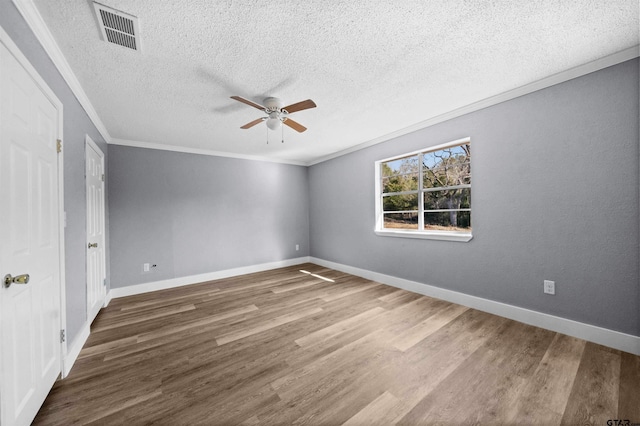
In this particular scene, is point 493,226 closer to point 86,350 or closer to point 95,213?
point 86,350

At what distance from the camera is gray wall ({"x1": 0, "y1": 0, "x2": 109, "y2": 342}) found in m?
1.66

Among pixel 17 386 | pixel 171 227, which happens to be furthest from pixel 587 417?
pixel 171 227

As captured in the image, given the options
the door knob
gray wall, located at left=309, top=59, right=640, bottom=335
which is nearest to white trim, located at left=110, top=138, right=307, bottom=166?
gray wall, located at left=309, top=59, right=640, bottom=335

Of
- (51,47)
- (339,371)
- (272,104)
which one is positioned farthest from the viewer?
(272,104)

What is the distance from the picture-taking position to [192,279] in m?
4.30

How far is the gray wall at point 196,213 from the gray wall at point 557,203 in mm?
3060

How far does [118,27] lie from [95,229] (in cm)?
243

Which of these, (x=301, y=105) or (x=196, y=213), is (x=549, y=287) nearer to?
(x=301, y=105)

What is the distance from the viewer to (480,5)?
1.50 meters

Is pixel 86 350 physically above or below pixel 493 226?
below

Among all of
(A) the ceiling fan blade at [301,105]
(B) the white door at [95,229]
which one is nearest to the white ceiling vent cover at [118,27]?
(A) the ceiling fan blade at [301,105]

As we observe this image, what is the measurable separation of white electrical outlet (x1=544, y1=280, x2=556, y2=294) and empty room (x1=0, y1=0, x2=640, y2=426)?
1.8 inches

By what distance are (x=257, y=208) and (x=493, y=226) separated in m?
4.01

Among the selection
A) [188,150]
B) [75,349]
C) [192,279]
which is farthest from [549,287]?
[188,150]
